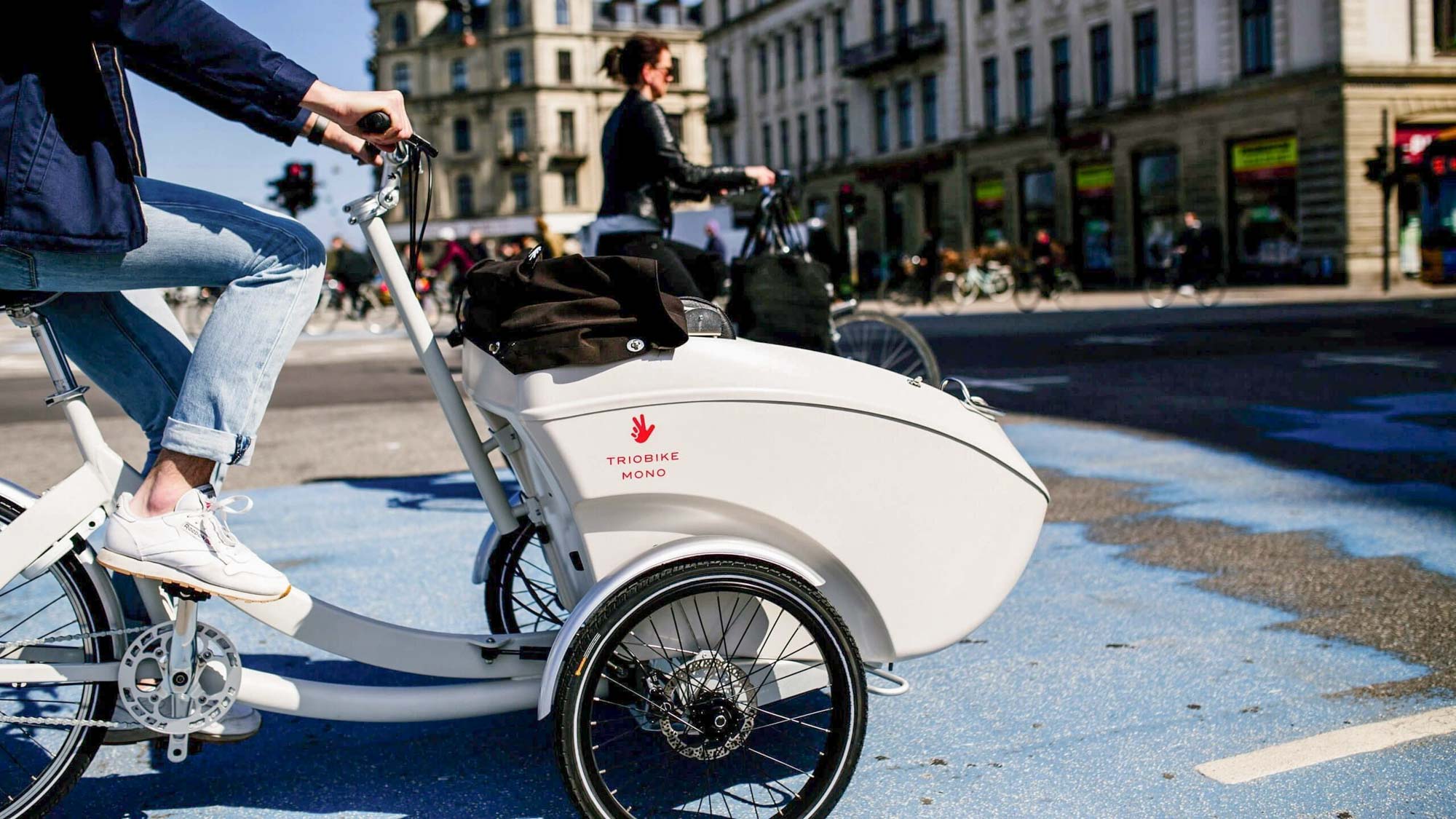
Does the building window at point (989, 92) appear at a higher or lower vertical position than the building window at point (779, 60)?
lower

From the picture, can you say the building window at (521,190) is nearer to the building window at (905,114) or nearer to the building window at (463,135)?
the building window at (463,135)

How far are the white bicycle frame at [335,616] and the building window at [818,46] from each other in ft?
176

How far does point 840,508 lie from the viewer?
248 cm

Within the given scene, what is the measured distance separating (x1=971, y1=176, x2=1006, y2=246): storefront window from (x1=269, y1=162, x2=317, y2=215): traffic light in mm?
25376

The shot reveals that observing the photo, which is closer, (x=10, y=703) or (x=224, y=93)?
(x=224, y=93)

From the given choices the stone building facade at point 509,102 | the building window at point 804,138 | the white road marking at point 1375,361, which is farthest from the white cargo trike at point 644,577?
the stone building facade at point 509,102

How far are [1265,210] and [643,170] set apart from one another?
98.2 feet

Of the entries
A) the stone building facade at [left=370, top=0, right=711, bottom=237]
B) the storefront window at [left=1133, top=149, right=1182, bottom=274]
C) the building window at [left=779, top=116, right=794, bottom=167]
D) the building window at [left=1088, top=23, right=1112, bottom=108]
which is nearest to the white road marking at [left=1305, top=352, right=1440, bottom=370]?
the storefront window at [left=1133, top=149, right=1182, bottom=274]

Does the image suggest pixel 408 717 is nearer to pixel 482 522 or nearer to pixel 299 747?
pixel 299 747

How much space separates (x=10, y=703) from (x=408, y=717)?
756 mm

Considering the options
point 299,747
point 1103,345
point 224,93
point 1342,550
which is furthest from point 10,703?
point 1103,345

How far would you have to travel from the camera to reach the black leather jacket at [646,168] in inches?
195

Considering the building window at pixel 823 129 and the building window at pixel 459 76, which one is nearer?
the building window at pixel 823 129

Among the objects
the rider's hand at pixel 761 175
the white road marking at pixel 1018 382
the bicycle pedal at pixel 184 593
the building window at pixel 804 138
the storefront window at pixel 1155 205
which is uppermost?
the building window at pixel 804 138
